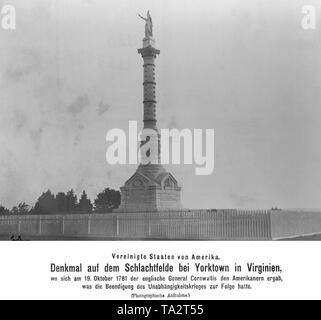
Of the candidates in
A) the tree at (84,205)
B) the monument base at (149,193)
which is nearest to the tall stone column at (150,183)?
the monument base at (149,193)

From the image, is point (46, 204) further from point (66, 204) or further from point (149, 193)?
point (149, 193)

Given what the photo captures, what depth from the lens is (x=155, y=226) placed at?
447 inches

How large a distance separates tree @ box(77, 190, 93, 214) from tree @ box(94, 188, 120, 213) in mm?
297

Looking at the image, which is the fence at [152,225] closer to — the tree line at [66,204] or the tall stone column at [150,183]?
the tree line at [66,204]

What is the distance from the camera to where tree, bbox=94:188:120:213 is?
13.9 meters

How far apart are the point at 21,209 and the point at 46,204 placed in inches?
31.8

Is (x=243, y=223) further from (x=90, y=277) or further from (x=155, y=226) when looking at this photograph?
(x=90, y=277)

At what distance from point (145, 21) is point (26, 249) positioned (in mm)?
6017

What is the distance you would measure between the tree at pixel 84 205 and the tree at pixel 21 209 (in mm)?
1517

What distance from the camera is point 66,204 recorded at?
1319 cm

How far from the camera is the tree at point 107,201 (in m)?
13.9

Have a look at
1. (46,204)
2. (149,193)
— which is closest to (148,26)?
(46,204)

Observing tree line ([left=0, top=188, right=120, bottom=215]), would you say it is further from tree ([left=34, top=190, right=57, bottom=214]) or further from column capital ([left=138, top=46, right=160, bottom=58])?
column capital ([left=138, top=46, right=160, bottom=58])
